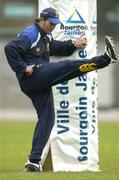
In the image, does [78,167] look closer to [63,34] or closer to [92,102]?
[92,102]

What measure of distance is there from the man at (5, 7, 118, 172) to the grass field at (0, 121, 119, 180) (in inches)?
20.3

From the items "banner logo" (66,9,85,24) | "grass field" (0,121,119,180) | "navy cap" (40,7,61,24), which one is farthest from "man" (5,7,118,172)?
"grass field" (0,121,119,180)

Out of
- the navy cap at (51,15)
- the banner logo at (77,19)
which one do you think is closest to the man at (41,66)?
the navy cap at (51,15)

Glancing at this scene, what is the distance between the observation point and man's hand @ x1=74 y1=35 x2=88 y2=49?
11.2m

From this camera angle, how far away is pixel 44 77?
1089cm

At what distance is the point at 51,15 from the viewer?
35.5 feet

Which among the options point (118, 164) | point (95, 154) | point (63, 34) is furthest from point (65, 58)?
point (118, 164)

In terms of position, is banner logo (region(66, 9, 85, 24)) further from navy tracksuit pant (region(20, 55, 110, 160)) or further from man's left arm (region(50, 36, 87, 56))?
navy tracksuit pant (region(20, 55, 110, 160))

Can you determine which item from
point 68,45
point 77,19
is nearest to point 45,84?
point 68,45

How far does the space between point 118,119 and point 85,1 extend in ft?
52.2

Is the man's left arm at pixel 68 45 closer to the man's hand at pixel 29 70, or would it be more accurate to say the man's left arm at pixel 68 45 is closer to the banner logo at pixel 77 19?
the banner logo at pixel 77 19

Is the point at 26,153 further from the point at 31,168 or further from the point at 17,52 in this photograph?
the point at 17,52

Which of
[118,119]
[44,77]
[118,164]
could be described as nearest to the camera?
[44,77]

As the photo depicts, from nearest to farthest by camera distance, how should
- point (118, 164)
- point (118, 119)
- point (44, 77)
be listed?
point (44, 77) → point (118, 164) → point (118, 119)
